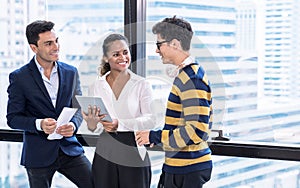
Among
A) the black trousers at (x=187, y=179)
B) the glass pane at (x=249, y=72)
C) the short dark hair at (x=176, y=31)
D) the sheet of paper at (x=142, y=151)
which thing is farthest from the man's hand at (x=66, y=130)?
the short dark hair at (x=176, y=31)

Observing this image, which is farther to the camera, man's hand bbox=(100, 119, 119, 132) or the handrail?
the handrail

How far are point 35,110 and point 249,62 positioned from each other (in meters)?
1.20

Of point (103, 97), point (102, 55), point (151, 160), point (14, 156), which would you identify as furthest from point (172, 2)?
point (14, 156)

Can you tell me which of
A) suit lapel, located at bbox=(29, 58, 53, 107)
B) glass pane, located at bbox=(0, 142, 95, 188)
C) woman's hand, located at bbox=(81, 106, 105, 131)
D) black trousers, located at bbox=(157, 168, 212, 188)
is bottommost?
glass pane, located at bbox=(0, 142, 95, 188)

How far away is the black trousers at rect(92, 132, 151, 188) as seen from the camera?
249 cm

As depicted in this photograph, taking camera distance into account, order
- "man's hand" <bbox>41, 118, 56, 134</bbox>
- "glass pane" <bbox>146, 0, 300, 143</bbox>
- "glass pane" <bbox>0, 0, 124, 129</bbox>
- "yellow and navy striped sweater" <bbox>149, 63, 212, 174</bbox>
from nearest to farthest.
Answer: "yellow and navy striped sweater" <bbox>149, 63, 212, 174</bbox> < "man's hand" <bbox>41, 118, 56, 134</bbox> < "glass pane" <bbox>146, 0, 300, 143</bbox> < "glass pane" <bbox>0, 0, 124, 129</bbox>

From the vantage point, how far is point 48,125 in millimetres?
2572

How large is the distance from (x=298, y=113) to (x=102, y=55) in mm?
1096

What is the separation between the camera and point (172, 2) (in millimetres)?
2830

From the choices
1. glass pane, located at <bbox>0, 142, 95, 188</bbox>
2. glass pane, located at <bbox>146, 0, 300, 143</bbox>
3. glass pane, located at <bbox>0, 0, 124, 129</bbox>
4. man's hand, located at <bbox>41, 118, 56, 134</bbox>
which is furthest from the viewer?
glass pane, located at <bbox>0, 142, 95, 188</bbox>

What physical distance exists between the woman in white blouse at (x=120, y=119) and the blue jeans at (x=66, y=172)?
0.54 ft

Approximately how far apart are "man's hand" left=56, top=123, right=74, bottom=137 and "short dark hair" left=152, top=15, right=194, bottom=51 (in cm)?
74

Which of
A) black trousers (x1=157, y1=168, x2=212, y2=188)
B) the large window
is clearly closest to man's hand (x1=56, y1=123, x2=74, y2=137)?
the large window

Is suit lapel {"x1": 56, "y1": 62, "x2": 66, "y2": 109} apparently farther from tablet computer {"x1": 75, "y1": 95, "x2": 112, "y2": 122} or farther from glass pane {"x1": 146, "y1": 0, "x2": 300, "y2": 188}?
glass pane {"x1": 146, "y1": 0, "x2": 300, "y2": 188}
